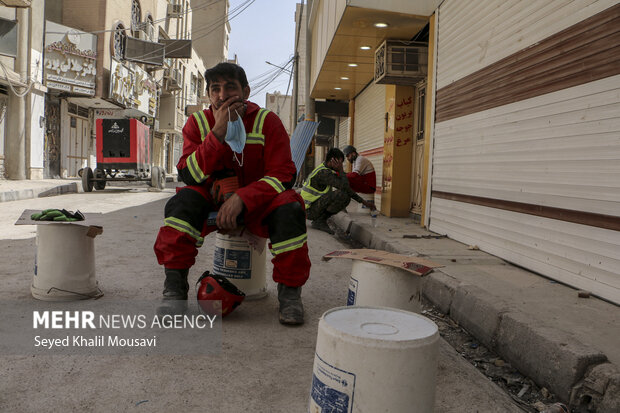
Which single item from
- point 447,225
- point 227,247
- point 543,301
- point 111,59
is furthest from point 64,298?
point 111,59

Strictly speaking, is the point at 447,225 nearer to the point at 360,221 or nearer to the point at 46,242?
the point at 360,221

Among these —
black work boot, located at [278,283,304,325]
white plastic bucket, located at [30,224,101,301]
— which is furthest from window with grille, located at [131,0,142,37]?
black work boot, located at [278,283,304,325]

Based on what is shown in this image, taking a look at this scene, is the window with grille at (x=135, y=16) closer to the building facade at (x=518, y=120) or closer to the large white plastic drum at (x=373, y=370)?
the building facade at (x=518, y=120)

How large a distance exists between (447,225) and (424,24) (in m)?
3.41

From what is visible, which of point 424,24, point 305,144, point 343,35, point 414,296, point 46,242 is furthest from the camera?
point 343,35

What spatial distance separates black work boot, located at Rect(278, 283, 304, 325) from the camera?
260 centimetres

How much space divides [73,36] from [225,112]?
18.7m

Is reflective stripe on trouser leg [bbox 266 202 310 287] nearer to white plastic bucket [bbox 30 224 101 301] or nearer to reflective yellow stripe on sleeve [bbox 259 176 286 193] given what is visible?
reflective yellow stripe on sleeve [bbox 259 176 286 193]

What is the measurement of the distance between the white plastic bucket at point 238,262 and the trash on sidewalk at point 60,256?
0.75 metres

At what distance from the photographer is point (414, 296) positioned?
2391mm

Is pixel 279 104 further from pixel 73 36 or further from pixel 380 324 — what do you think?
pixel 380 324

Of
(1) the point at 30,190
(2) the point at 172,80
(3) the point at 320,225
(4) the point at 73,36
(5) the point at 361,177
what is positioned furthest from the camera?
(2) the point at 172,80

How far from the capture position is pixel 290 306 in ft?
8.68

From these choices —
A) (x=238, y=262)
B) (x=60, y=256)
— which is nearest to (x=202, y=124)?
(x=238, y=262)
